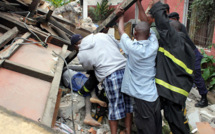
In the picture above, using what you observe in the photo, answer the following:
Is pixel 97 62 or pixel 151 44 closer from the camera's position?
pixel 151 44

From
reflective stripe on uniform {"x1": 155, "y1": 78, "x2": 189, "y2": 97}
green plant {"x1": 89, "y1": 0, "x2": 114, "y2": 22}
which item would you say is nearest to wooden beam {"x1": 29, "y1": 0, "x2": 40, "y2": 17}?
reflective stripe on uniform {"x1": 155, "y1": 78, "x2": 189, "y2": 97}

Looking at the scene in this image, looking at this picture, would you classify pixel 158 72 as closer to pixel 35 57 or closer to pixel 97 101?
pixel 97 101

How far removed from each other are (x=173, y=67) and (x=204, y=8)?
4.10 metres

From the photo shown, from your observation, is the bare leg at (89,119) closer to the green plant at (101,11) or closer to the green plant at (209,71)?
the green plant at (209,71)

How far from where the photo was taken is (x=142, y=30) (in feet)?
7.16

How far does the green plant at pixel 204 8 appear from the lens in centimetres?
516

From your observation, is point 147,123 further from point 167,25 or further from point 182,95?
point 167,25

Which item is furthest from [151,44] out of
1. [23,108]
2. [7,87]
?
[7,87]

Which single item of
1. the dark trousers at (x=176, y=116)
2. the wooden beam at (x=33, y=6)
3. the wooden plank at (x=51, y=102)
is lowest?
the dark trousers at (x=176, y=116)

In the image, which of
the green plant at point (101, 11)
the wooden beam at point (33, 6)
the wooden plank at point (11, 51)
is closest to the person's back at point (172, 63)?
the wooden plank at point (11, 51)

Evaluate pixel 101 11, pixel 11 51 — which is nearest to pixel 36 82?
pixel 11 51

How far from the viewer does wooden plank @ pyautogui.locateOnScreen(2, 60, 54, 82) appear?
2323 mm

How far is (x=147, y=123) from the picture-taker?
7.22ft

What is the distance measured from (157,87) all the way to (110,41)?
1016 millimetres
